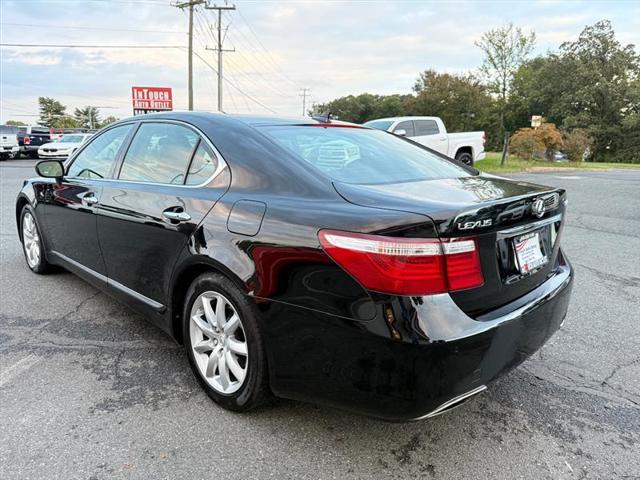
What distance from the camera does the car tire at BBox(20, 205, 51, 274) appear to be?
4566 mm

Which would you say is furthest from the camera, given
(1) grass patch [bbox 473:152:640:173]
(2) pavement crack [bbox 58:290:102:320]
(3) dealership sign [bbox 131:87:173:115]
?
(3) dealership sign [bbox 131:87:173:115]

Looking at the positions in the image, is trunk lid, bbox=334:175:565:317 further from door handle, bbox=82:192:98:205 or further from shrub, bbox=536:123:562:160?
shrub, bbox=536:123:562:160

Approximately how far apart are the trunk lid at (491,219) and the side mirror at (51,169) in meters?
2.93

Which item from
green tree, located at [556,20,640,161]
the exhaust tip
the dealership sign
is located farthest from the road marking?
green tree, located at [556,20,640,161]

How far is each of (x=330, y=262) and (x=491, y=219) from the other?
671 mm

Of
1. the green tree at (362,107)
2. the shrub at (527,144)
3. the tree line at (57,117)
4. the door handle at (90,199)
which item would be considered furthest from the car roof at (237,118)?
the tree line at (57,117)

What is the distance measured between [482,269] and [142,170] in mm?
2233

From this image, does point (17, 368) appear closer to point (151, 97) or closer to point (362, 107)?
point (151, 97)

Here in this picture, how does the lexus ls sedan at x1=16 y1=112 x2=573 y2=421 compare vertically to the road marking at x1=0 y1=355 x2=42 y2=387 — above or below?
above

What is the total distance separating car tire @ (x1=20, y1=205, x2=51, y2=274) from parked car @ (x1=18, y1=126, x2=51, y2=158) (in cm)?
2498

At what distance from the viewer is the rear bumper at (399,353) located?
1.82m

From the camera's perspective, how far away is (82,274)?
3.78 meters

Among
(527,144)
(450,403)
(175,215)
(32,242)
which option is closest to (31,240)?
(32,242)

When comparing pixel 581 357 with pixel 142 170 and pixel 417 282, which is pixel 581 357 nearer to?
pixel 417 282
